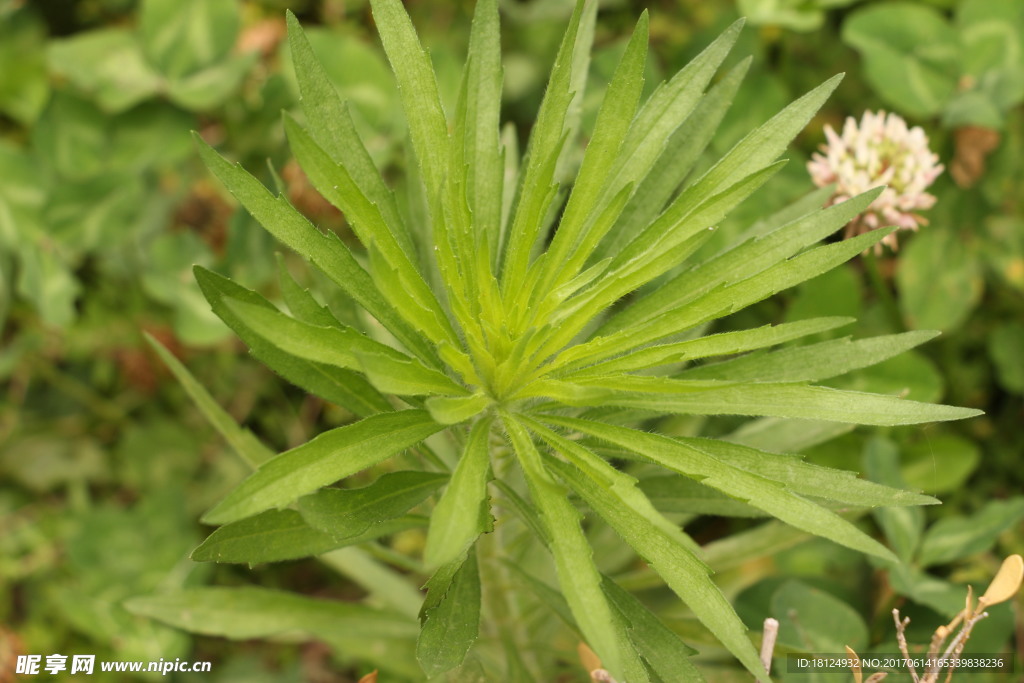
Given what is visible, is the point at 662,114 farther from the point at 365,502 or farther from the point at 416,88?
the point at 365,502

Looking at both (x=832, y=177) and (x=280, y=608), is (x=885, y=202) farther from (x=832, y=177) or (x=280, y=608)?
(x=280, y=608)

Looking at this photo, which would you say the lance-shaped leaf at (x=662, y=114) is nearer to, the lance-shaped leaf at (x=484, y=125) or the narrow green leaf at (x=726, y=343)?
the lance-shaped leaf at (x=484, y=125)

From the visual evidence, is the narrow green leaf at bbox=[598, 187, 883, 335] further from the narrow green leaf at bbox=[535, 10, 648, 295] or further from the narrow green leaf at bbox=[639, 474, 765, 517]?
the narrow green leaf at bbox=[639, 474, 765, 517]

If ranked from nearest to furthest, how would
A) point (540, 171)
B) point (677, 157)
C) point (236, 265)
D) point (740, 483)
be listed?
point (740, 483) < point (540, 171) < point (677, 157) < point (236, 265)

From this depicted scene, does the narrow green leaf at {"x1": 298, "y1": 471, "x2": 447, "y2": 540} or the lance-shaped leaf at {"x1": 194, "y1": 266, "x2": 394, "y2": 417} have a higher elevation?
the lance-shaped leaf at {"x1": 194, "y1": 266, "x2": 394, "y2": 417}

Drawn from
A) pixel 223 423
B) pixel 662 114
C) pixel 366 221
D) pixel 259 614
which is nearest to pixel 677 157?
pixel 662 114

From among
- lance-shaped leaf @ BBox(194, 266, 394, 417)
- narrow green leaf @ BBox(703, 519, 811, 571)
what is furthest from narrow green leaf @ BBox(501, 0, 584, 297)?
narrow green leaf @ BBox(703, 519, 811, 571)
